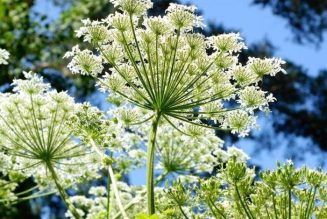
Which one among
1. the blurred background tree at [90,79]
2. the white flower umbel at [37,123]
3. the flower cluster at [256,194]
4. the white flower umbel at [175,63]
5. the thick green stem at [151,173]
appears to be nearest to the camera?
the flower cluster at [256,194]

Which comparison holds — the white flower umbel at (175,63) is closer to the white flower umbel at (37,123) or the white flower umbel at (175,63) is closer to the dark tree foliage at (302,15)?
the white flower umbel at (37,123)

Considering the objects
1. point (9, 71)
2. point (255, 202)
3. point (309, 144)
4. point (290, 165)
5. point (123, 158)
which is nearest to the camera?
point (290, 165)

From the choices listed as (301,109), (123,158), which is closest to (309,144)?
(301,109)

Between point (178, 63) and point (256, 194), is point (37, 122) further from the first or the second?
point (256, 194)

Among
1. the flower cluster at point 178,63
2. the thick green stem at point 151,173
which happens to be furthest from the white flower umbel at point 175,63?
the thick green stem at point 151,173

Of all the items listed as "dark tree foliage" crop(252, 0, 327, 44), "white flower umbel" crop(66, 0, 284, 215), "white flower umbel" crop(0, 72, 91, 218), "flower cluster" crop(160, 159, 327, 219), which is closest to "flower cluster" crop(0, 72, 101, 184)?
"white flower umbel" crop(0, 72, 91, 218)

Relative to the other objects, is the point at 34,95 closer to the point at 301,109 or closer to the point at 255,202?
the point at 255,202
